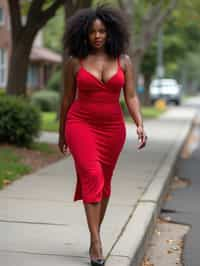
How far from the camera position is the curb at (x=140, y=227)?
5.73 meters

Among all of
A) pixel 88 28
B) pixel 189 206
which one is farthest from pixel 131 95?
pixel 189 206

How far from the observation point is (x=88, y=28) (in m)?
5.40

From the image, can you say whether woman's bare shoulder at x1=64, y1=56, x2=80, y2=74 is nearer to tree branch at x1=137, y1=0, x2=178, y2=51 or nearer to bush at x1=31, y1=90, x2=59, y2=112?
tree branch at x1=137, y1=0, x2=178, y2=51

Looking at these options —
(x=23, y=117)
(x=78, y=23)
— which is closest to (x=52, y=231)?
(x=78, y=23)

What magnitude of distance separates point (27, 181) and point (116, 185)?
1.22m

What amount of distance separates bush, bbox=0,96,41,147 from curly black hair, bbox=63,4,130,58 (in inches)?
284

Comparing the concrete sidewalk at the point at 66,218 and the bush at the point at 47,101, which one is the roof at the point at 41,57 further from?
the concrete sidewalk at the point at 66,218

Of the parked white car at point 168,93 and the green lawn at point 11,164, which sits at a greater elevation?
the green lawn at point 11,164

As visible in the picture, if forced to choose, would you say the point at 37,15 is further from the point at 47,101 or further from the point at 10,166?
the point at 47,101

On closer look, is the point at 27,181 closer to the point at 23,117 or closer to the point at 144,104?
the point at 23,117

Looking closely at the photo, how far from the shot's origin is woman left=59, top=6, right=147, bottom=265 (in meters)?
5.33

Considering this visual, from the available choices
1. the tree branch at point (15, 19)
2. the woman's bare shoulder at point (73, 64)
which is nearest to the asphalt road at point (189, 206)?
the woman's bare shoulder at point (73, 64)

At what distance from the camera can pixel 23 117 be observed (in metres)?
12.6

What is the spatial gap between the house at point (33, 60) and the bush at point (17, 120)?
25.7 m
